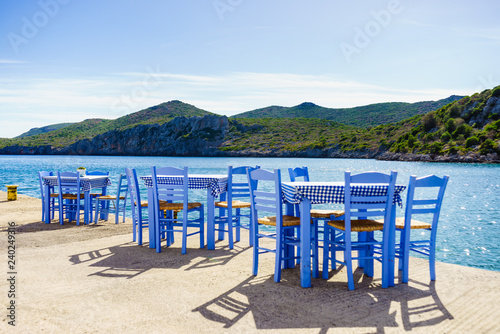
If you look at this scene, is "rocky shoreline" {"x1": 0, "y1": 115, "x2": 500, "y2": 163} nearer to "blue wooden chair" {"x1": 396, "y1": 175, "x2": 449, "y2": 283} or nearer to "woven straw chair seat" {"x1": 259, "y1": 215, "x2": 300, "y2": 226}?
"woven straw chair seat" {"x1": 259, "y1": 215, "x2": 300, "y2": 226}

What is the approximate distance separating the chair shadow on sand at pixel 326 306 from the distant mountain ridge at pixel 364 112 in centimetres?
11286

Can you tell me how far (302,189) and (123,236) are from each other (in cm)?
422

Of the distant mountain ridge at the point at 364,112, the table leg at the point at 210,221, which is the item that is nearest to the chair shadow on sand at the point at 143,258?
the table leg at the point at 210,221

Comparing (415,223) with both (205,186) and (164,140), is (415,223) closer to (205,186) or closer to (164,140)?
(205,186)

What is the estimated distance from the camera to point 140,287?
4.02 meters

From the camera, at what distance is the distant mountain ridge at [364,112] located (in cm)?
11260

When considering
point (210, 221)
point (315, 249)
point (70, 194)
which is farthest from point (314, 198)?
point (70, 194)

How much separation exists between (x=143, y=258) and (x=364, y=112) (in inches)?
5009

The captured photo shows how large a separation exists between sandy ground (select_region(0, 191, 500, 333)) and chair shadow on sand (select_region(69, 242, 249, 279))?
1 centimetres

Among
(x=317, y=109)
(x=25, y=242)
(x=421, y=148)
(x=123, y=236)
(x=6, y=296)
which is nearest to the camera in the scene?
(x=6, y=296)

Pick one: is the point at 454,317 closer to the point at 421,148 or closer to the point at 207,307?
the point at 207,307

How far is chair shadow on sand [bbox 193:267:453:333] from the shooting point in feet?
10.5

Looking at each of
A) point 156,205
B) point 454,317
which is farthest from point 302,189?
point 156,205

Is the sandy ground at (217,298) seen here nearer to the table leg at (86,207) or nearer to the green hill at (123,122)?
the table leg at (86,207)
